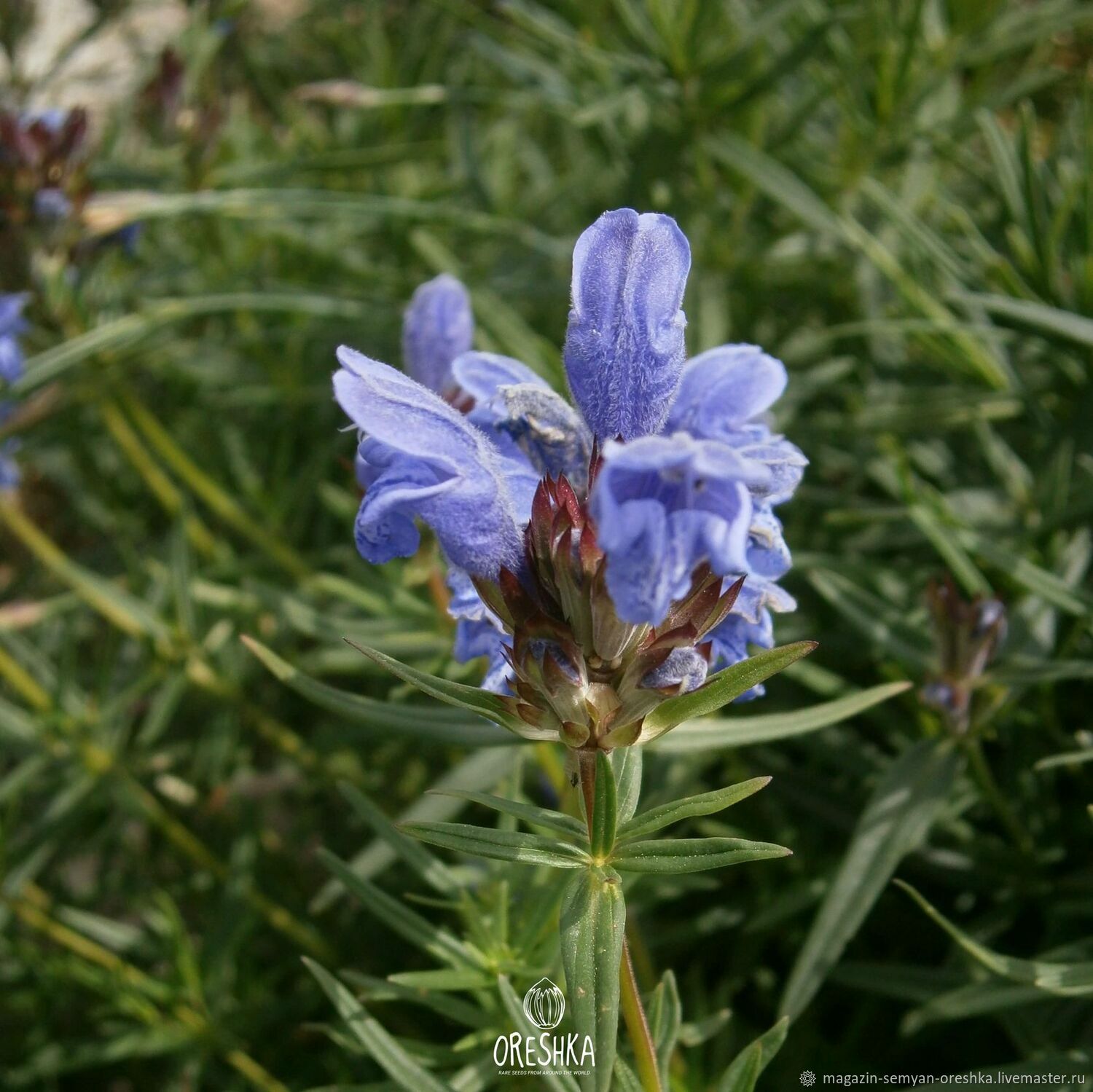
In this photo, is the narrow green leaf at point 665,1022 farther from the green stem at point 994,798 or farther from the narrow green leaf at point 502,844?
the green stem at point 994,798

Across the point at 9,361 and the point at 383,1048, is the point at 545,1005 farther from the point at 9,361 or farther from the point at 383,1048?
the point at 9,361

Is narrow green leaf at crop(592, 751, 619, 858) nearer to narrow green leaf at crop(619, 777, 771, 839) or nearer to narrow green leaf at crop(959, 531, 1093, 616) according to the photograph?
narrow green leaf at crop(619, 777, 771, 839)

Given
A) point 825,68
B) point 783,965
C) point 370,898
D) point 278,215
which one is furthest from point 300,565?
point 825,68

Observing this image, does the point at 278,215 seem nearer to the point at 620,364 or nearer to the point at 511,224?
the point at 511,224

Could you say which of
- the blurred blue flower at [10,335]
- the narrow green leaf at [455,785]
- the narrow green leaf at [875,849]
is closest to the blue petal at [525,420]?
the narrow green leaf at [455,785]

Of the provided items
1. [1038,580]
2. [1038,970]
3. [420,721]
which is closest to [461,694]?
[420,721]
